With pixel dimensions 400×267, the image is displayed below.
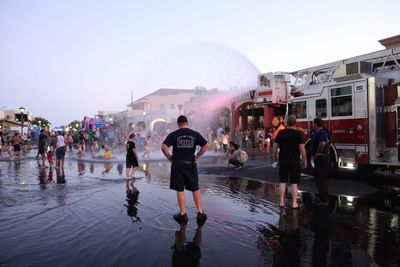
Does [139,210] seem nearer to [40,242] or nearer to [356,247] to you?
[40,242]

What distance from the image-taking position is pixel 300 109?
12.3 meters

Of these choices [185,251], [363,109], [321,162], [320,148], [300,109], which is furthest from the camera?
[300,109]

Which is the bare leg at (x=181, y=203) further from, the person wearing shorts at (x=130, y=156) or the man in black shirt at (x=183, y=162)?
the person wearing shorts at (x=130, y=156)

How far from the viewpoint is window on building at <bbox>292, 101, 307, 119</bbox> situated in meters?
12.1

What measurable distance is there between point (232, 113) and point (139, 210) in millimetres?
24440

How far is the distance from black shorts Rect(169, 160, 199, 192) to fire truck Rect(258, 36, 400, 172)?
6.04 metres

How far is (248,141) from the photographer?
82.6 ft

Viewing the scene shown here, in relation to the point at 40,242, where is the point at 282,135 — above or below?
above

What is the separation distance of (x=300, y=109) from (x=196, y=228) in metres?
8.12

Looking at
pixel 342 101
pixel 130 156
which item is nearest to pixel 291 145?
pixel 342 101

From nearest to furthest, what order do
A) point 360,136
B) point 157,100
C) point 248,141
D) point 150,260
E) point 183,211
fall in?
point 150,260 → point 183,211 → point 360,136 → point 248,141 → point 157,100

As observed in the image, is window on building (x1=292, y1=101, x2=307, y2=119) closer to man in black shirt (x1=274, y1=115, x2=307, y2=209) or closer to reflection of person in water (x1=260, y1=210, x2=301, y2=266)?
man in black shirt (x1=274, y1=115, x2=307, y2=209)

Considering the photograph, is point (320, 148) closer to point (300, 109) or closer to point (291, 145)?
point (291, 145)

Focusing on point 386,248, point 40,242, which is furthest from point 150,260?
point 386,248
